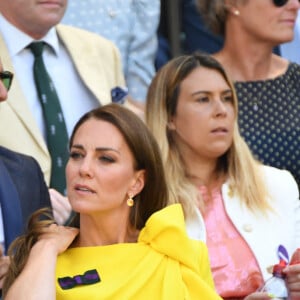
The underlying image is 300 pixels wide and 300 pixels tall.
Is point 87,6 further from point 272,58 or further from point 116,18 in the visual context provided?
point 272,58

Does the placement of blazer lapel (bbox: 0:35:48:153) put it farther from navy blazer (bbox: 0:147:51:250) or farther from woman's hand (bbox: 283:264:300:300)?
woman's hand (bbox: 283:264:300:300)

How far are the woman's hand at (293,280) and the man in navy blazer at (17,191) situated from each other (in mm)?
1030

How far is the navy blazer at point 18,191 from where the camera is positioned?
5.14 metres

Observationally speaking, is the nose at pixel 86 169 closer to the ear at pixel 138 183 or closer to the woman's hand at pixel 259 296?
the ear at pixel 138 183

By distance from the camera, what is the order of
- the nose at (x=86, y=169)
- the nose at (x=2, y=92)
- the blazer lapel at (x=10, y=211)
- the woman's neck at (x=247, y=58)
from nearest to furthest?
the nose at (x=86, y=169) < the blazer lapel at (x=10, y=211) < the nose at (x=2, y=92) < the woman's neck at (x=247, y=58)

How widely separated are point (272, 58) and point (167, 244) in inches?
99.7

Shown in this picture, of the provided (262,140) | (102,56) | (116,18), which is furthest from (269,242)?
(116,18)

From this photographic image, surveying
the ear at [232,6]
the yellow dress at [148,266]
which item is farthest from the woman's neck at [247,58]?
the yellow dress at [148,266]

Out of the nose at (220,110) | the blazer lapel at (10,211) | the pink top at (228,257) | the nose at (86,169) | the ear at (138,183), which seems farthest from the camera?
the nose at (220,110)

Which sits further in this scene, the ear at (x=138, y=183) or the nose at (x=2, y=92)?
the nose at (x=2, y=92)

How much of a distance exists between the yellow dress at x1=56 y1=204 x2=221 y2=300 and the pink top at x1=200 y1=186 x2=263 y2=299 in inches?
31.1

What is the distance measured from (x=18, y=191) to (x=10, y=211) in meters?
0.12

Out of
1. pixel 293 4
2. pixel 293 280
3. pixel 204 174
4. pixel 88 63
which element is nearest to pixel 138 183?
pixel 293 280

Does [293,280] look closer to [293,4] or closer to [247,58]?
[247,58]
